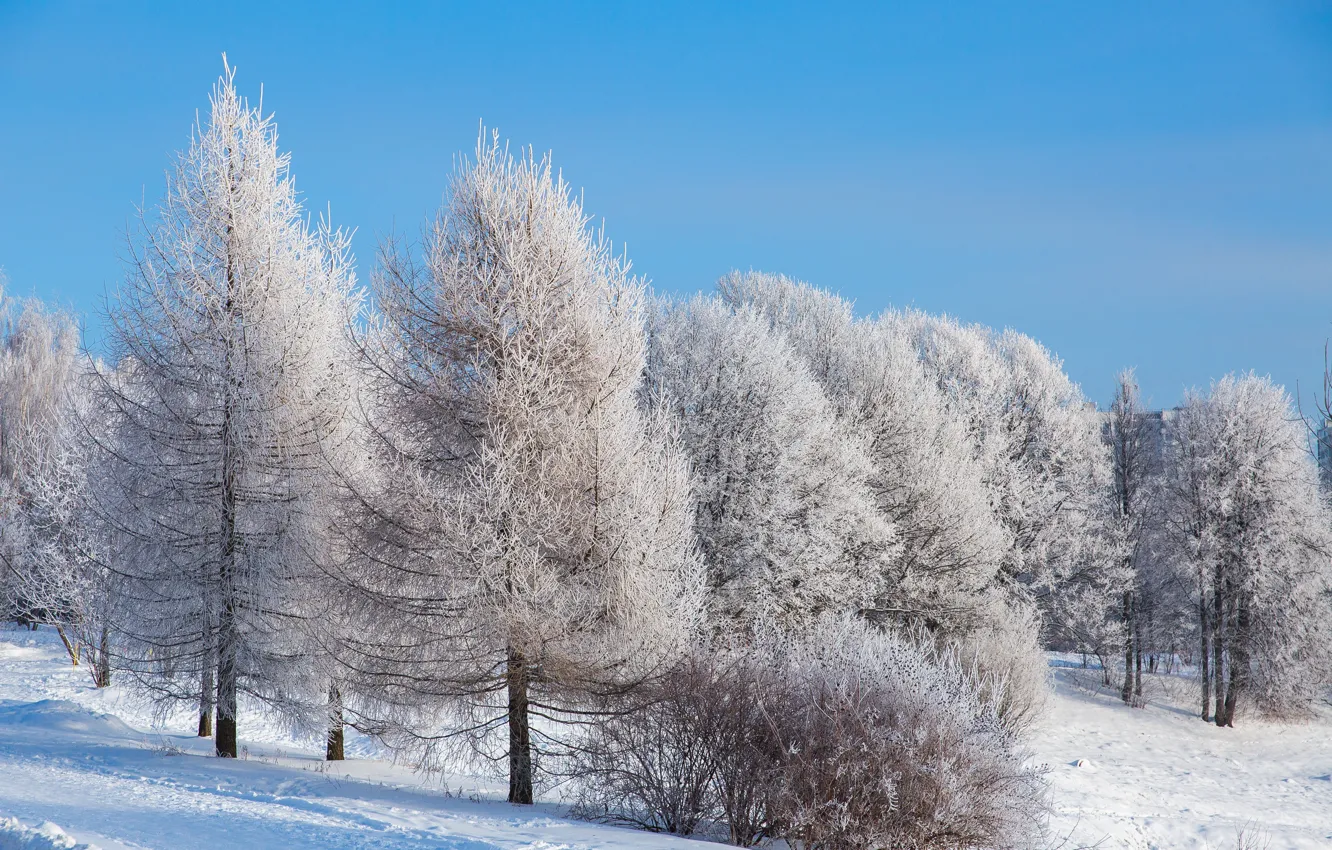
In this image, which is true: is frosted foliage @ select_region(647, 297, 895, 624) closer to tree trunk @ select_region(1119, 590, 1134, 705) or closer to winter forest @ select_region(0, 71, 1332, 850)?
winter forest @ select_region(0, 71, 1332, 850)

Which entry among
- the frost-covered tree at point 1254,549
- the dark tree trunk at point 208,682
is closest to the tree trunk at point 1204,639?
the frost-covered tree at point 1254,549

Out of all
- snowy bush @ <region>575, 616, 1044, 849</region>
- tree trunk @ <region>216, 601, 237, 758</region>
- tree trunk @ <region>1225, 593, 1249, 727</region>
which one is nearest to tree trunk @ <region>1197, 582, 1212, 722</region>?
A: tree trunk @ <region>1225, 593, 1249, 727</region>

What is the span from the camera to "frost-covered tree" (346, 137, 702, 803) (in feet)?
37.0

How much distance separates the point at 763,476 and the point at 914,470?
20.4 ft

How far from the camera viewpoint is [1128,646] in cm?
3269

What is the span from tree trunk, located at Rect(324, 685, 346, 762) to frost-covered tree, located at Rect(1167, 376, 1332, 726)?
25868 mm

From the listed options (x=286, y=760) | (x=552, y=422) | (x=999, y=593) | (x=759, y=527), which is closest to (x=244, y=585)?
(x=286, y=760)

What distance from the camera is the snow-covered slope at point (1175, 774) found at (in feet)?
50.2

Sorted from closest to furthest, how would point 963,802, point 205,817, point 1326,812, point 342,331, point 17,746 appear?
point 205,817 < point 963,802 < point 17,746 < point 342,331 < point 1326,812

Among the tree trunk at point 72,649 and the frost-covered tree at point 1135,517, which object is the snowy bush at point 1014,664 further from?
the tree trunk at point 72,649

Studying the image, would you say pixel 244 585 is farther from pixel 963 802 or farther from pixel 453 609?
pixel 963 802

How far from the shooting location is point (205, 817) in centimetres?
861

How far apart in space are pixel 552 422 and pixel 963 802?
20.0 ft

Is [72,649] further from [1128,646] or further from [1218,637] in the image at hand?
[1218,637]
